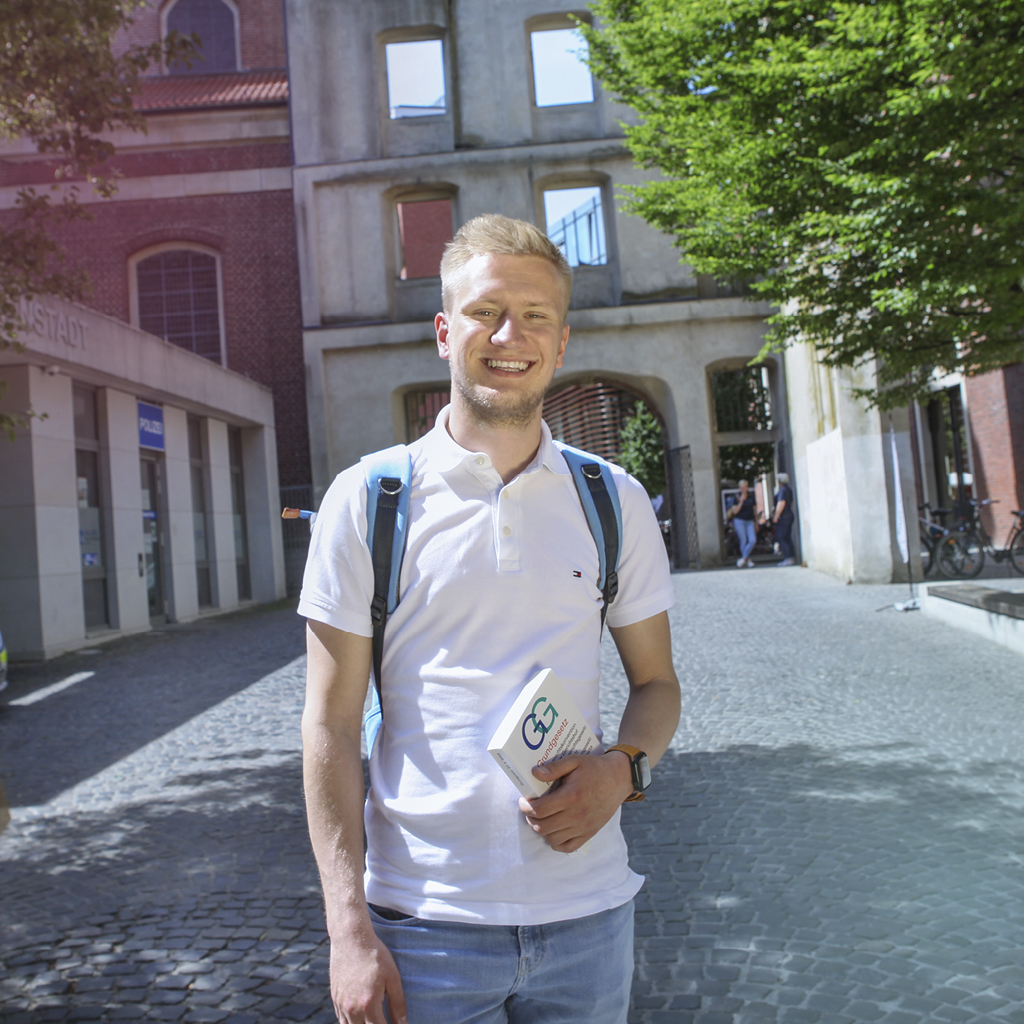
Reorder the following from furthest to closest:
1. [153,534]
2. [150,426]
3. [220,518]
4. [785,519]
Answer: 1. [785,519]
2. [220,518]
3. [153,534]
4. [150,426]

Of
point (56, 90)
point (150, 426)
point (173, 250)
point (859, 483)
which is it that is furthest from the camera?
Answer: point (173, 250)

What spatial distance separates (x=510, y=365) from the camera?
1797mm

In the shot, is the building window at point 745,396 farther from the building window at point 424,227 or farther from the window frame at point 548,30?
the building window at point 424,227

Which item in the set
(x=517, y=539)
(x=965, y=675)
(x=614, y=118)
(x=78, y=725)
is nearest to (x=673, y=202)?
(x=965, y=675)

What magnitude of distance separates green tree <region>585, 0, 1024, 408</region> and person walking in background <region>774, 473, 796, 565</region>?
920 cm

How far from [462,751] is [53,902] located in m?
3.42

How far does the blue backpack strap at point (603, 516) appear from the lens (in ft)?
5.98

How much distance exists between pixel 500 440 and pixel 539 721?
1.69 ft

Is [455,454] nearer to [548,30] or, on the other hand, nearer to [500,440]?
[500,440]

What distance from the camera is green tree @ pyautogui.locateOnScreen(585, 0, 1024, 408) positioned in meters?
7.93

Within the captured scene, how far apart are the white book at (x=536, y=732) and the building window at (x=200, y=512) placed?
58.8 feet

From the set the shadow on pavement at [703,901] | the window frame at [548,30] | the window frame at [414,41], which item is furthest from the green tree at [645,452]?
the shadow on pavement at [703,901]

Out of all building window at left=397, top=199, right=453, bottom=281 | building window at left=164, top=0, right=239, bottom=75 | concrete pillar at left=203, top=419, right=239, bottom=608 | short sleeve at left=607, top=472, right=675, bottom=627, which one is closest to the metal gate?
concrete pillar at left=203, top=419, right=239, bottom=608

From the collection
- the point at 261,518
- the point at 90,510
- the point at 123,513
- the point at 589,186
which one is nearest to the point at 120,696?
the point at 90,510
